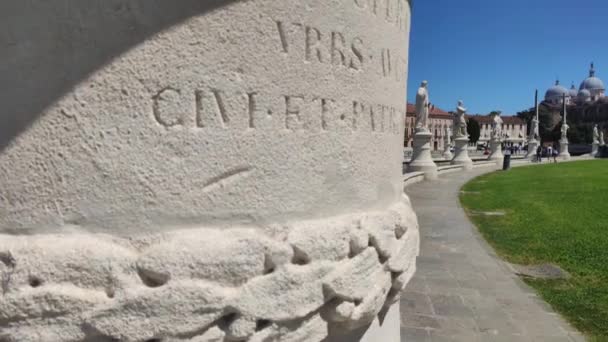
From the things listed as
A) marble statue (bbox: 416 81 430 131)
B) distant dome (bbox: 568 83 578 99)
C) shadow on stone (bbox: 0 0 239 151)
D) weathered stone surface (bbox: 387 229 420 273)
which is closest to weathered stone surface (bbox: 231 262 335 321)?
weathered stone surface (bbox: 387 229 420 273)

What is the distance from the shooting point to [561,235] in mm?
8711

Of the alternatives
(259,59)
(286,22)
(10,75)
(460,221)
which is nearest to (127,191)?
(10,75)

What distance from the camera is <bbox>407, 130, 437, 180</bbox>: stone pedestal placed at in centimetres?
2038

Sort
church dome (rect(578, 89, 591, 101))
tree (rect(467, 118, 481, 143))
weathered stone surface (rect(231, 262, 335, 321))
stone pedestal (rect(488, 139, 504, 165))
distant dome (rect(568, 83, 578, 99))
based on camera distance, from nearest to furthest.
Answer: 1. weathered stone surface (rect(231, 262, 335, 321))
2. stone pedestal (rect(488, 139, 504, 165))
3. tree (rect(467, 118, 481, 143))
4. church dome (rect(578, 89, 591, 101))
5. distant dome (rect(568, 83, 578, 99))

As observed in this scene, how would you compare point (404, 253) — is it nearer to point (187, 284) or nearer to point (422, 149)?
point (187, 284)

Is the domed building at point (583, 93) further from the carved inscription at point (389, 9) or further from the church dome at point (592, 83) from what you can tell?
the carved inscription at point (389, 9)

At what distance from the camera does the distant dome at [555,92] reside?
383 ft

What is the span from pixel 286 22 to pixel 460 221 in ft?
29.6

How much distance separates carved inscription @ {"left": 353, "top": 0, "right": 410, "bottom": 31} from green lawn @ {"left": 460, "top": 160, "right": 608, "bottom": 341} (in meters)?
3.49

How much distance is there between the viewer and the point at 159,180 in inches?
72.1

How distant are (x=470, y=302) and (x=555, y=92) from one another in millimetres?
130818

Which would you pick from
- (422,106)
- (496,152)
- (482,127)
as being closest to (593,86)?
(482,127)

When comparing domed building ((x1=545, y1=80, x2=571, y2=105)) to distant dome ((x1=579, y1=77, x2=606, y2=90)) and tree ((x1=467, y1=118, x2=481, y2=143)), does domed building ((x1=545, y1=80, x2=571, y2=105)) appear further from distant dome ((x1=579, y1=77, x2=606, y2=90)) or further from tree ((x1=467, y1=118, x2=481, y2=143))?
tree ((x1=467, y1=118, x2=481, y2=143))

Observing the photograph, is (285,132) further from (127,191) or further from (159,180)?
(127,191)
